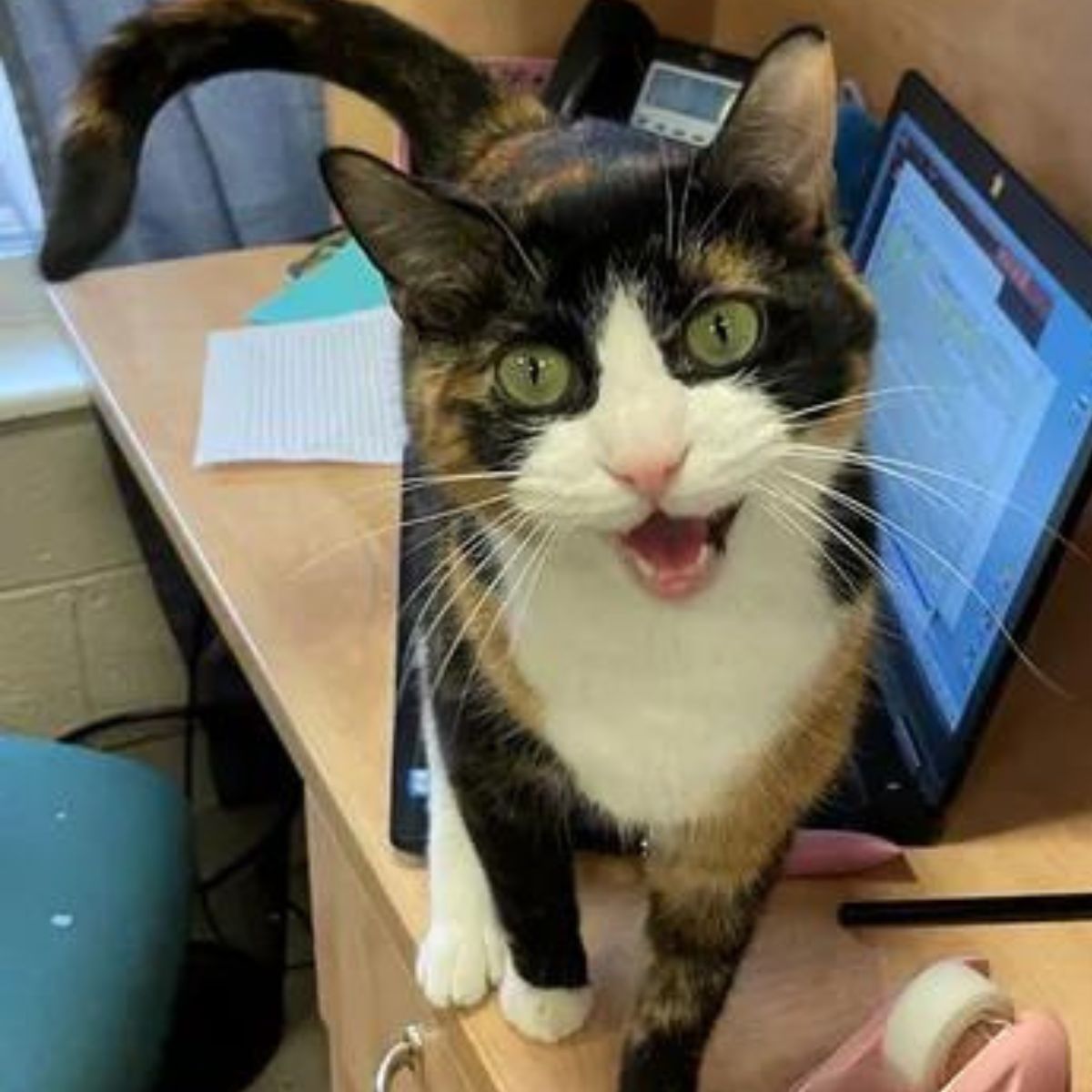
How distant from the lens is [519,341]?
0.64 meters

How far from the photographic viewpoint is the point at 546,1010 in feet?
2.52

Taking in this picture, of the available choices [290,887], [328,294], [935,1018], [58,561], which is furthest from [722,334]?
[290,887]

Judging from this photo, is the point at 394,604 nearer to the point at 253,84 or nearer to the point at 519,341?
the point at 519,341

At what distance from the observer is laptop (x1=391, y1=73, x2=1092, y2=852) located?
78 cm

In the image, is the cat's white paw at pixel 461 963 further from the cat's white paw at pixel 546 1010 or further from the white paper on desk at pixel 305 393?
the white paper on desk at pixel 305 393

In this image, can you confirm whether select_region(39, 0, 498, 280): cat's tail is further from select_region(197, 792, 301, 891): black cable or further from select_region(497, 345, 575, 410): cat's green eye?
select_region(197, 792, 301, 891): black cable

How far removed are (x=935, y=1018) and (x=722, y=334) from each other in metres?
0.26

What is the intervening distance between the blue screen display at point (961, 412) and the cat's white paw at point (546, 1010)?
0.24 meters

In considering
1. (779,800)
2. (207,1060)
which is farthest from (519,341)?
(207,1060)

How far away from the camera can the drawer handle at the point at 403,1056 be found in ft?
2.90

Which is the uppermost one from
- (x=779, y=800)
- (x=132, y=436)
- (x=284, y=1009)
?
(x=779, y=800)

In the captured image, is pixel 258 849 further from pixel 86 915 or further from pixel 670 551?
pixel 670 551

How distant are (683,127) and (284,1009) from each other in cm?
91

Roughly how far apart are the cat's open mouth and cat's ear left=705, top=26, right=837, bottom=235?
12 centimetres
